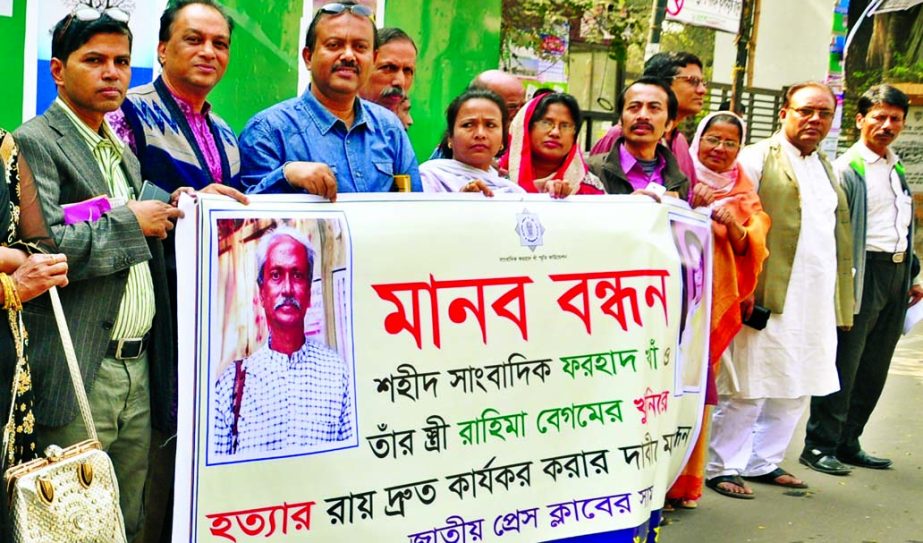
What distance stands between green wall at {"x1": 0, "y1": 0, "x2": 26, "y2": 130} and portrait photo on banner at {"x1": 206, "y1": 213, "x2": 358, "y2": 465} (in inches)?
70.2

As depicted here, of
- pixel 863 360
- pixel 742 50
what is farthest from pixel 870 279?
pixel 742 50

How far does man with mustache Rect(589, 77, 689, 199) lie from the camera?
4.42m

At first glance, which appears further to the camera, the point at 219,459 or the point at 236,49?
the point at 236,49

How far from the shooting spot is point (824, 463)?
572cm

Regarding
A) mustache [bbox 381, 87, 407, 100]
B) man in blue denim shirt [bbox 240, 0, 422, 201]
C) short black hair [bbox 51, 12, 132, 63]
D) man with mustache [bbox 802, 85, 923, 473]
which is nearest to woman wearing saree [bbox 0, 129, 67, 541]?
short black hair [bbox 51, 12, 132, 63]

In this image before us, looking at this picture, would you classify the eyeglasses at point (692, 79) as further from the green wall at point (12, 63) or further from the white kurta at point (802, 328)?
the green wall at point (12, 63)

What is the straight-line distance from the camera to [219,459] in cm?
276

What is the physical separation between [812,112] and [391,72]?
7.04ft

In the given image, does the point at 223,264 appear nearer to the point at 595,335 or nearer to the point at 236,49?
the point at 595,335

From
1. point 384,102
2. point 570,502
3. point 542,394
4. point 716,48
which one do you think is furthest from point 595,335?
point 716,48

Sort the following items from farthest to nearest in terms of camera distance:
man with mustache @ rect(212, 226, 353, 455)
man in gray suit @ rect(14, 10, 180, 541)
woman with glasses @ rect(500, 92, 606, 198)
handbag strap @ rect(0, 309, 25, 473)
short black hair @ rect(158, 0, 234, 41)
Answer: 1. woman with glasses @ rect(500, 92, 606, 198)
2. short black hair @ rect(158, 0, 234, 41)
3. man with mustache @ rect(212, 226, 353, 455)
4. man in gray suit @ rect(14, 10, 180, 541)
5. handbag strap @ rect(0, 309, 25, 473)

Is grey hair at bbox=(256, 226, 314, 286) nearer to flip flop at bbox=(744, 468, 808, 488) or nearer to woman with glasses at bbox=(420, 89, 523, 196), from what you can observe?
woman with glasses at bbox=(420, 89, 523, 196)

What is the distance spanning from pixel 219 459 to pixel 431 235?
875 mm

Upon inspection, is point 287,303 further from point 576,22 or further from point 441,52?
point 576,22
